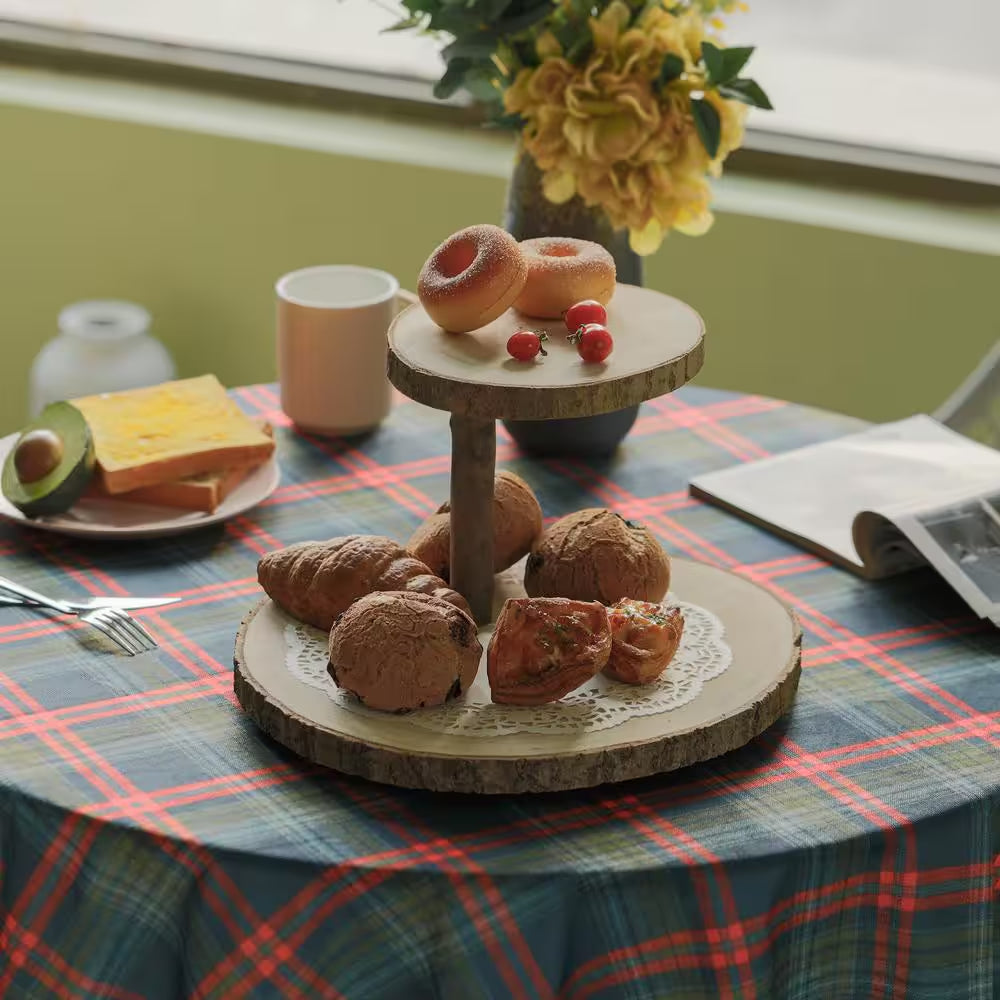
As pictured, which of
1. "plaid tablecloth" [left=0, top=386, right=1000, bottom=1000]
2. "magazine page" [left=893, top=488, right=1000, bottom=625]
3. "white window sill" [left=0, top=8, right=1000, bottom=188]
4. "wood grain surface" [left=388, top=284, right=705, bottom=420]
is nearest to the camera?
"plaid tablecloth" [left=0, top=386, right=1000, bottom=1000]

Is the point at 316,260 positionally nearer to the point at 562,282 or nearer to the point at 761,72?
the point at 761,72

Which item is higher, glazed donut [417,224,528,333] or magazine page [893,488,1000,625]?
glazed donut [417,224,528,333]

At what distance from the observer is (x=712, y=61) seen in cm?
158

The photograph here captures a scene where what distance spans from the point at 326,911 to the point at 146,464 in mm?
681

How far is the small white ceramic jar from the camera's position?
10.2ft

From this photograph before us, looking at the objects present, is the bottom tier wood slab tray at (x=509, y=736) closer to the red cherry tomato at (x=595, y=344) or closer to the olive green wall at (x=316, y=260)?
the red cherry tomato at (x=595, y=344)

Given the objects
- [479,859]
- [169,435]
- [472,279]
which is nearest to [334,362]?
[169,435]

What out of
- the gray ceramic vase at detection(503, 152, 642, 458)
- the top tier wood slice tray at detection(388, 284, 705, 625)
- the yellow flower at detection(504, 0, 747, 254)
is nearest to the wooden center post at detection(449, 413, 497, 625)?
the top tier wood slice tray at detection(388, 284, 705, 625)

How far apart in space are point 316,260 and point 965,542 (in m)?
1.97

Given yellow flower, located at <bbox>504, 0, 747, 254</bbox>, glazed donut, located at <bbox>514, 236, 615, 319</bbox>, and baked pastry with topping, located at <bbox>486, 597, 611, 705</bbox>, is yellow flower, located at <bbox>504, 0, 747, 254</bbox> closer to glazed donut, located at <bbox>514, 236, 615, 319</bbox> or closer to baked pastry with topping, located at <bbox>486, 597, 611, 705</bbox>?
glazed donut, located at <bbox>514, 236, 615, 319</bbox>

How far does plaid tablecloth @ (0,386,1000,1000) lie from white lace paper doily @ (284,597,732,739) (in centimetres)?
5

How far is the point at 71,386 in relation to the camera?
10.2 ft

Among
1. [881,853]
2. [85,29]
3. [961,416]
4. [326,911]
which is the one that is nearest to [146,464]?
[326,911]

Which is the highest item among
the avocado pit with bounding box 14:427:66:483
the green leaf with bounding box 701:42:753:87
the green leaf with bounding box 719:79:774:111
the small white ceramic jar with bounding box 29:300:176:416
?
the green leaf with bounding box 701:42:753:87
